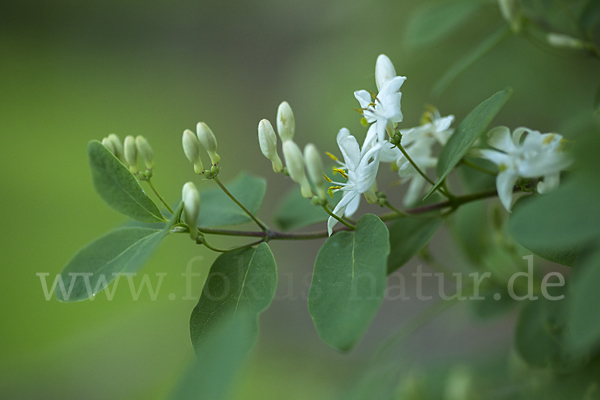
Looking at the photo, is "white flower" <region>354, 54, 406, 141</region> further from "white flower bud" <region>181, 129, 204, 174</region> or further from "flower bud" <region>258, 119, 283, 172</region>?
"white flower bud" <region>181, 129, 204, 174</region>

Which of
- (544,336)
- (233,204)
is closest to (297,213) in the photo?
(233,204)

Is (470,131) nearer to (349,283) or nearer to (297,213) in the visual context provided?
(349,283)

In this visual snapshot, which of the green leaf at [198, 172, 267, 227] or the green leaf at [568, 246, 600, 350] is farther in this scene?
the green leaf at [198, 172, 267, 227]

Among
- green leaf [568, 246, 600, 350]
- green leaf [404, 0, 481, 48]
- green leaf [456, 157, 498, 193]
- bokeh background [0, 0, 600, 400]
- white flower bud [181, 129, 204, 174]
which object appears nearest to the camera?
green leaf [568, 246, 600, 350]

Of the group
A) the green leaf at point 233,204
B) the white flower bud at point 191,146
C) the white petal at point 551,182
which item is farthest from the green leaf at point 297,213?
the white petal at point 551,182

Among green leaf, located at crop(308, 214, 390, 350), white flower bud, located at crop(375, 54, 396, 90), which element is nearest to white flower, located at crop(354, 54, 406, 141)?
white flower bud, located at crop(375, 54, 396, 90)

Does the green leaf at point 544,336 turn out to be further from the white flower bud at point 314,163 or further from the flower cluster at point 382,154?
the white flower bud at point 314,163
